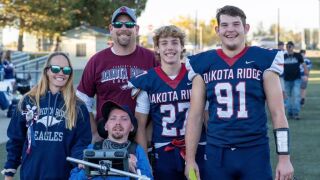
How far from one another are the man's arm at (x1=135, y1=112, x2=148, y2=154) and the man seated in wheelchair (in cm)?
7

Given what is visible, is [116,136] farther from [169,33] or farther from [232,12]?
[232,12]

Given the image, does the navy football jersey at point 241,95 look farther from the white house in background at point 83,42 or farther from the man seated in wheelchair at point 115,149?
the white house in background at point 83,42

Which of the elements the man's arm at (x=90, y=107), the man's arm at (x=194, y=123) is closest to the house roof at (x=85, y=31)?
the man's arm at (x=90, y=107)

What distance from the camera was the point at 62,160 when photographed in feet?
15.5

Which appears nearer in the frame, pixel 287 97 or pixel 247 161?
pixel 247 161

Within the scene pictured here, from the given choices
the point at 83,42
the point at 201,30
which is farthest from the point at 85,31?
the point at 201,30

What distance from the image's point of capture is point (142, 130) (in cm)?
501

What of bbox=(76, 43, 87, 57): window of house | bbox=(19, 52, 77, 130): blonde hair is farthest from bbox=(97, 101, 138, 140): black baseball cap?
bbox=(76, 43, 87, 57): window of house

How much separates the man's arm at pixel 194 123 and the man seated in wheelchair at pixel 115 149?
0.36 metres

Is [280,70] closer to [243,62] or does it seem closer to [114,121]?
[243,62]

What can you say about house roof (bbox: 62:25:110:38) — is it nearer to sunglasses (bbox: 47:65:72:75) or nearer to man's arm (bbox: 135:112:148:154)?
man's arm (bbox: 135:112:148:154)

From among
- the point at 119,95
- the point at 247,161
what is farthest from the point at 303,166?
the point at 247,161

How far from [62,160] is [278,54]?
1798 mm

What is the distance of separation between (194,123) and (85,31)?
152 feet
